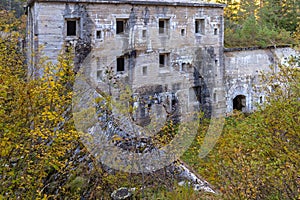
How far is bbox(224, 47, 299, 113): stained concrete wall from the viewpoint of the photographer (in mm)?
18359

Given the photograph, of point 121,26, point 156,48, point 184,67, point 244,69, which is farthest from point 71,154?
point 244,69

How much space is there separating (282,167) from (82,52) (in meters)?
9.13

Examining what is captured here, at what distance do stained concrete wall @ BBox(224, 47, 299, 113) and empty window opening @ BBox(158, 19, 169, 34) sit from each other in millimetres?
3684

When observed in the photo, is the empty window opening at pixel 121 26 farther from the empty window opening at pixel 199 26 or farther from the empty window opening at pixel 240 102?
the empty window opening at pixel 240 102

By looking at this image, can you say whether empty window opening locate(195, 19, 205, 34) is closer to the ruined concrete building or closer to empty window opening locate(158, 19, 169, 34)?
the ruined concrete building

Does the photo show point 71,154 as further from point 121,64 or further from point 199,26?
point 199,26

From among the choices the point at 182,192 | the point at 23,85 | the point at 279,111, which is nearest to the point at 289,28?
the point at 279,111

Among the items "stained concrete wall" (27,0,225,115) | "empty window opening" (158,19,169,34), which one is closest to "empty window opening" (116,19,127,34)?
"stained concrete wall" (27,0,225,115)

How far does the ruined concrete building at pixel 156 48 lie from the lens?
1327 cm

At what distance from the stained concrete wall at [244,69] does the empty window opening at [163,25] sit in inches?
145

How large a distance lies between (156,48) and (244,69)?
212 inches

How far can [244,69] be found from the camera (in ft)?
61.6

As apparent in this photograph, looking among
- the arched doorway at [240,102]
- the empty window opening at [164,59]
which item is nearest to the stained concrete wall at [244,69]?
the arched doorway at [240,102]

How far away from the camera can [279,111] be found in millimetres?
7457
